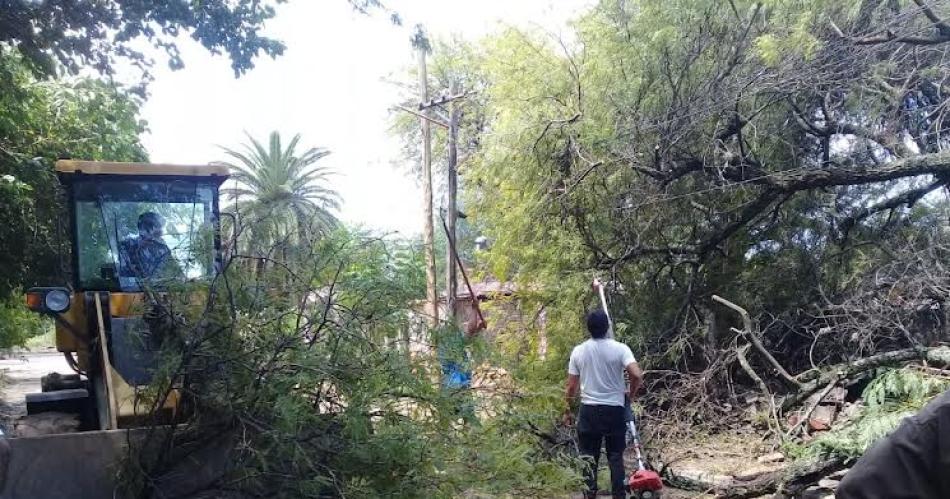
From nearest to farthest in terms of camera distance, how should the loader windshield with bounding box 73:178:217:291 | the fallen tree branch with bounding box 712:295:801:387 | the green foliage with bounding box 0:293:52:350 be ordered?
1. the loader windshield with bounding box 73:178:217:291
2. the fallen tree branch with bounding box 712:295:801:387
3. the green foliage with bounding box 0:293:52:350

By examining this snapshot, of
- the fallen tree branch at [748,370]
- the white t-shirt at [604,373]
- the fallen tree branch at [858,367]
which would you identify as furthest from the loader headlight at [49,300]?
the fallen tree branch at [858,367]

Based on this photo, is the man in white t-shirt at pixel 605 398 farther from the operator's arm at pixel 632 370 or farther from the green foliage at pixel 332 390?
the green foliage at pixel 332 390

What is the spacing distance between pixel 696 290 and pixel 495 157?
10.4 ft

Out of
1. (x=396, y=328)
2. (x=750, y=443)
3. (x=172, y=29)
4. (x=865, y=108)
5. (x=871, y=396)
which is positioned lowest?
(x=750, y=443)

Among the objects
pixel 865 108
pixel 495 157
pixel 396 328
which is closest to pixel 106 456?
pixel 396 328

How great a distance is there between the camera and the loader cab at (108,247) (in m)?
5.62

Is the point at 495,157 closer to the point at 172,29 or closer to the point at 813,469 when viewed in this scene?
the point at 172,29

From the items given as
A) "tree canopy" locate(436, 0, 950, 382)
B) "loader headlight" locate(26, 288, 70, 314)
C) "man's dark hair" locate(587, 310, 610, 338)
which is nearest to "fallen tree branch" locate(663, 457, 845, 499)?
"man's dark hair" locate(587, 310, 610, 338)

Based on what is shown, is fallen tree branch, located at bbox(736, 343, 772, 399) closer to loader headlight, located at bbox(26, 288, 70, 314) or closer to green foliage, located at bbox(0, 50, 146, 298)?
loader headlight, located at bbox(26, 288, 70, 314)

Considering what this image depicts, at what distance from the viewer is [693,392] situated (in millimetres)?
9023

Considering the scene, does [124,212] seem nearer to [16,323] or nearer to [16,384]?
[16,323]

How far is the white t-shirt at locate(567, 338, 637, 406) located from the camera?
6027 mm

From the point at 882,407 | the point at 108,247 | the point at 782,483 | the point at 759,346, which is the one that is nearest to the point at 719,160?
the point at 759,346

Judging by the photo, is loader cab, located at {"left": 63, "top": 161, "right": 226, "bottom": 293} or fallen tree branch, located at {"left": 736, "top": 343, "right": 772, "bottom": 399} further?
fallen tree branch, located at {"left": 736, "top": 343, "right": 772, "bottom": 399}
